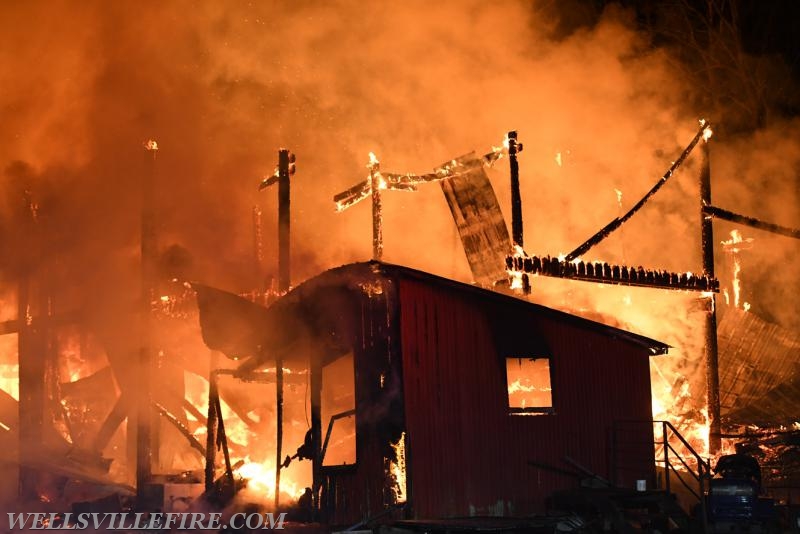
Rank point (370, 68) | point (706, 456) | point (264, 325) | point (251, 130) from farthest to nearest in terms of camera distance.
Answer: point (251, 130), point (370, 68), point (706, 456), point (264, 325)

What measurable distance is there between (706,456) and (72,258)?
17.8 meters

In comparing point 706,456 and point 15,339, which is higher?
point 15,339

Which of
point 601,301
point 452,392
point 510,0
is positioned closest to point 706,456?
point 601,301

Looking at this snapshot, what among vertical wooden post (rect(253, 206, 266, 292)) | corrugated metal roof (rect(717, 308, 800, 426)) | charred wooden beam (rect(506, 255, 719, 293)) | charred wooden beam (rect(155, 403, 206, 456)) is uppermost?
vertical wooden post (rect(253, 206, 266, 292))

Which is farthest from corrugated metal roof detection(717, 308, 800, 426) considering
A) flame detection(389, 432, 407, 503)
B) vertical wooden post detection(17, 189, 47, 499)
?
vertical wooden post detection(17, 189, 47, 499)

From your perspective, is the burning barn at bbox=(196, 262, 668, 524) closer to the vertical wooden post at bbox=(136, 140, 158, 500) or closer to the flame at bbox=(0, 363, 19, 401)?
the vertical wooden post at bbox=(136, 140, 158, 500)

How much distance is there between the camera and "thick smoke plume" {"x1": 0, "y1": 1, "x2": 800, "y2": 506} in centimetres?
2989

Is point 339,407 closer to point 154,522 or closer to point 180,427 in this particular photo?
point 180,427

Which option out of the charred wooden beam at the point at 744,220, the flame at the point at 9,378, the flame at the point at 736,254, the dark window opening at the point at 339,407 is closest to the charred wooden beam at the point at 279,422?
the dark window opening at the point at 339,407

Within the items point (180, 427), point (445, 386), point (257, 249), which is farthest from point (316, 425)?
point (257, 249)

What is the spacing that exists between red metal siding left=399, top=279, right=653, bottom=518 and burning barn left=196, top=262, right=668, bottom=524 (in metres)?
0.02

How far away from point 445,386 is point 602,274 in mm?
5818

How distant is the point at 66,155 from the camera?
3033 cm

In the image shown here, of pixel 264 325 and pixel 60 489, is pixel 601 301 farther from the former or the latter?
pixel 60 489
